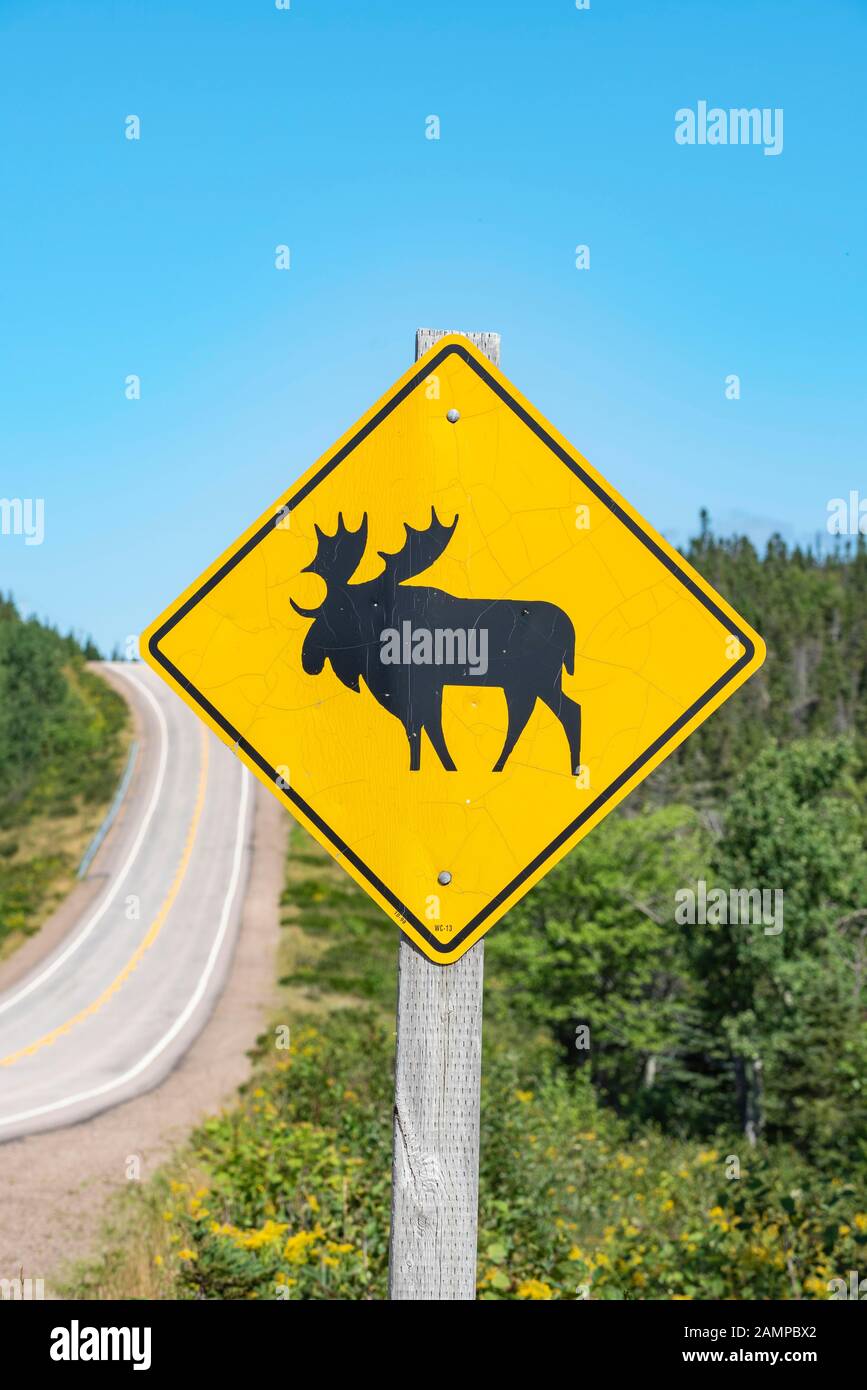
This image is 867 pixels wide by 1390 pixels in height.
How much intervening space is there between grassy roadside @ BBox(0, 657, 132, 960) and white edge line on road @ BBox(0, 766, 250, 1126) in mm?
5050

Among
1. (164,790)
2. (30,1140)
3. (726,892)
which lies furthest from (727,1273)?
(164,790)

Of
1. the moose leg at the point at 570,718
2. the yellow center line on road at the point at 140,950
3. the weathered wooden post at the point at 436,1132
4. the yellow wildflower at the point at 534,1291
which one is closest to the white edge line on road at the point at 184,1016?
the yellow center line on road at the point at 140,950

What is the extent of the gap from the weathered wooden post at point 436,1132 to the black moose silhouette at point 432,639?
0.46m

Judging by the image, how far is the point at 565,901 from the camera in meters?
33.2

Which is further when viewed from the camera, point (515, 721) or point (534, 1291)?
point (534, 1291)

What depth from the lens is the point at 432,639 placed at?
2141mm

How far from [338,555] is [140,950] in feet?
85.5

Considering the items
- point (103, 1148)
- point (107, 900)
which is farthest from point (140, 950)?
point (103, 1148)

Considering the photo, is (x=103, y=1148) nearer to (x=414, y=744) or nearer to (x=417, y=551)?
(x=414, y=744)

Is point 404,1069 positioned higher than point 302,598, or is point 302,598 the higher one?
point 302,598

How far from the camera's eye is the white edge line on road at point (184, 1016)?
1453 centimetres

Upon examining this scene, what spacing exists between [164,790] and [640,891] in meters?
19.4

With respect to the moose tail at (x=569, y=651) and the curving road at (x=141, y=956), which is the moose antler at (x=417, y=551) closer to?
the moose tail at (x=569, y=651)
